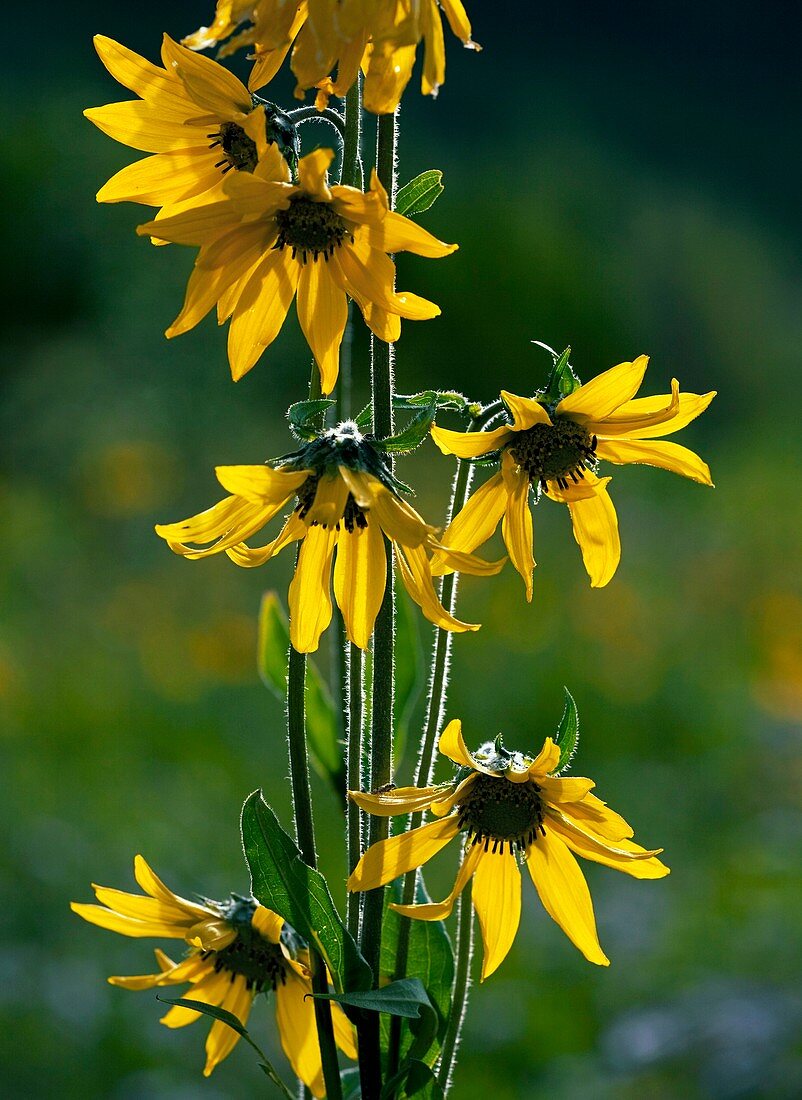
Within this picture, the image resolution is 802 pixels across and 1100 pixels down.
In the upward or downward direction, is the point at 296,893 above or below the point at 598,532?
below

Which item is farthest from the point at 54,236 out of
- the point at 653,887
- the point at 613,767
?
the point at 653,887

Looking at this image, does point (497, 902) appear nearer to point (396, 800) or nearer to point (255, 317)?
point (396, 800)

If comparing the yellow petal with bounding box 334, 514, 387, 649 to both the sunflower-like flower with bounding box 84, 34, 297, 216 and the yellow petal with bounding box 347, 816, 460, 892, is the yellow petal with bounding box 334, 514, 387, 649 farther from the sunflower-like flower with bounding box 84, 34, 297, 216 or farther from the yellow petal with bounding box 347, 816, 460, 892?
the sunflower-like flower with bounding box 84, 34, 297, 216

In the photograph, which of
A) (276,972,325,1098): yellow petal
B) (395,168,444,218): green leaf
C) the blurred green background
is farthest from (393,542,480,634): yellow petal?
the blurred green background

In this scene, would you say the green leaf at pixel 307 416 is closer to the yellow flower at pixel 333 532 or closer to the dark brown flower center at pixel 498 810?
the yellow flower at pixel 333 532

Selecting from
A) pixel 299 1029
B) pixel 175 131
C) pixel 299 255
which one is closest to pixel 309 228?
pixel 299 255

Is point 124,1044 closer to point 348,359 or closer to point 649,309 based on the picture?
point 348,359
